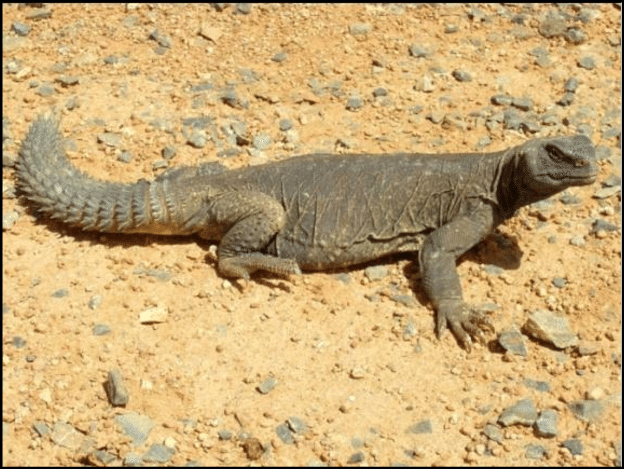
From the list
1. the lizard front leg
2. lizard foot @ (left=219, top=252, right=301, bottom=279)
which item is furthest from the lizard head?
lizard foot @ (left=219, top=252, right=301, bottom=279)

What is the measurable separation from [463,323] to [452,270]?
1.86 feet

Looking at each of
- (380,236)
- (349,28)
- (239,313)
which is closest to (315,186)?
(380,236)

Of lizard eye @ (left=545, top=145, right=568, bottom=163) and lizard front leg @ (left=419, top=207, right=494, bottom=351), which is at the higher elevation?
lizard eye @ (left=545, top=145, right=568, bottom=163)

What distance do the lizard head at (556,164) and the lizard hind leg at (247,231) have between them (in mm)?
2177

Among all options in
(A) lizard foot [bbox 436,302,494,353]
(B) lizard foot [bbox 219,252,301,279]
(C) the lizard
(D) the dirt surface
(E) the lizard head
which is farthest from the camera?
(C) the lizard

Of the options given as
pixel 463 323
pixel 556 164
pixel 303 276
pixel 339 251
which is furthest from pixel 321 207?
pixel 556 164

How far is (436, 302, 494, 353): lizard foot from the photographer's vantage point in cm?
756

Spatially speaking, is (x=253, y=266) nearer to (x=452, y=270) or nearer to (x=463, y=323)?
(x=452, y=270)

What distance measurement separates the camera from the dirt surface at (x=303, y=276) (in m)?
6.83

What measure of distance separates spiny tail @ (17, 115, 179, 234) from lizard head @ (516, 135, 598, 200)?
3.18 metres

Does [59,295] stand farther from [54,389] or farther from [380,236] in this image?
[380,236]

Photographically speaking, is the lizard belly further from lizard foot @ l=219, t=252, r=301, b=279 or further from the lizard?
lizard foot @ l=219, t=252, r=301, b=279

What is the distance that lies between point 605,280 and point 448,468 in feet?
8.29

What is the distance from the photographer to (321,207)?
27.8 feet
